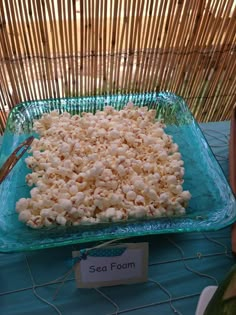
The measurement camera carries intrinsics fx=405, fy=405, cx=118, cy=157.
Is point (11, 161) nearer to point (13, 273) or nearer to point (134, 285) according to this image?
point (13, 273)

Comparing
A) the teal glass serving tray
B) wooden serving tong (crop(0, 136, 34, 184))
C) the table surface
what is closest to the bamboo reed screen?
the teal glass serving tray

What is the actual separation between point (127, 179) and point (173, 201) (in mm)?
91

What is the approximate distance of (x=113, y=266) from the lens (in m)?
0.61

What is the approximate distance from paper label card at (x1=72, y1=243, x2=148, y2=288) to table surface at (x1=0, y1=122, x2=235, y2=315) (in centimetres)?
2

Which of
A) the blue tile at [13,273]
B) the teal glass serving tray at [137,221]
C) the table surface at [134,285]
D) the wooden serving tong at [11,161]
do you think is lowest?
the blue tile at [13,273]

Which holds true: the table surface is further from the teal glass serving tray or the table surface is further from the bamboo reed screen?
the bamboo reed screen

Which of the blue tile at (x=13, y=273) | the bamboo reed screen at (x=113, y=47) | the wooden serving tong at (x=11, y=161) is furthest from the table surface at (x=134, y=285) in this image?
the bamboo reed screen at (x=113, y=47)

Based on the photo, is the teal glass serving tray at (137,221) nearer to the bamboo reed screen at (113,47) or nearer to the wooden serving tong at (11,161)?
the wooden serving tong at (11,161)

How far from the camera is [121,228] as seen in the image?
0.63m

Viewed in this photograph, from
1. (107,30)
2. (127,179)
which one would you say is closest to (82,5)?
(107,30)

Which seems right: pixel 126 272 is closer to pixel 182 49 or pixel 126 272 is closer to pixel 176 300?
pixel 176 300

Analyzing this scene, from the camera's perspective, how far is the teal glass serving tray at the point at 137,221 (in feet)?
2.04

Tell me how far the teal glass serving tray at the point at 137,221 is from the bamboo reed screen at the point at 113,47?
185 mm

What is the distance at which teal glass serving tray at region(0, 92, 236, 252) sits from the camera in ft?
2.04
